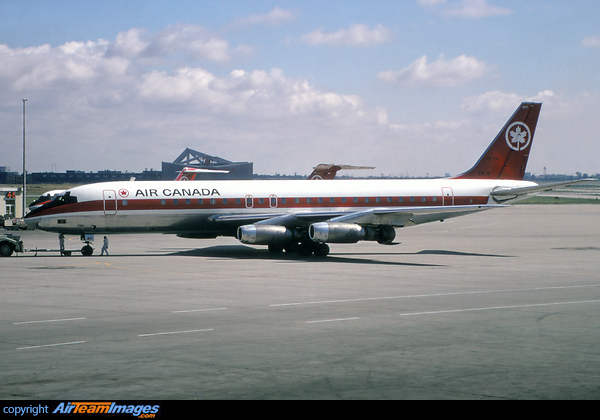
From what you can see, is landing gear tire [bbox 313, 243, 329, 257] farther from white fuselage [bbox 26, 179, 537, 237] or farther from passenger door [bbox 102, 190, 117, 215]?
passenger door [bbox 102, 190, 117, 215]

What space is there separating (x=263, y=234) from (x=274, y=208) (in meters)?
4.74

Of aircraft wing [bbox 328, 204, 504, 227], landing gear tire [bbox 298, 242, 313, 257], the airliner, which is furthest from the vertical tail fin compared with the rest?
landing gear tire [bbox 298, 242, 313, 257]

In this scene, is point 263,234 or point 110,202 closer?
point 263,234

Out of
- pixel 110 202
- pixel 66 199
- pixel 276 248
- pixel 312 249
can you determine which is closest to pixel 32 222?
pixel 66 199

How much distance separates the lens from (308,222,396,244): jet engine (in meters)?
41.2

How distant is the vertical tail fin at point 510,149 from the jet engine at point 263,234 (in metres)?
16.3

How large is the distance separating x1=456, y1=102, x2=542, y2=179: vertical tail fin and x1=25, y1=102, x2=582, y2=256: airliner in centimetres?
103

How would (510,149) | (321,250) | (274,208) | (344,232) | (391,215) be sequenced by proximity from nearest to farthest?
(344,232), (391,215), (321,250), (274,208), (510,149)

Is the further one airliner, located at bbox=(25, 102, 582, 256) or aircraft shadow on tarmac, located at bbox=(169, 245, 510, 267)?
airliner, located at bbox=(25, 102, 582, 256)

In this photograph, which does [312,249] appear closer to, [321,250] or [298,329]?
[321,250]

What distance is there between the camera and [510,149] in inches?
2073

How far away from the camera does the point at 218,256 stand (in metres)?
43.8

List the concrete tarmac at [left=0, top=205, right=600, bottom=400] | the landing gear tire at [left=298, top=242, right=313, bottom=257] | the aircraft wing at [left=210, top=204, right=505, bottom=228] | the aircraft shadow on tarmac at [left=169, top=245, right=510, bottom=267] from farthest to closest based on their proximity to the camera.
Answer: the landing gear tire at [left=298, top=242, right=313, bottom=257] → the aircraft wing at [left=210, top=204, right=505, bottom=228] → the aircraft shadow on tarmac at [left=169, top=245, right=510, bottom=267] → the concrete tarmac at [left=0, top=205, right=600, bottom=400]
